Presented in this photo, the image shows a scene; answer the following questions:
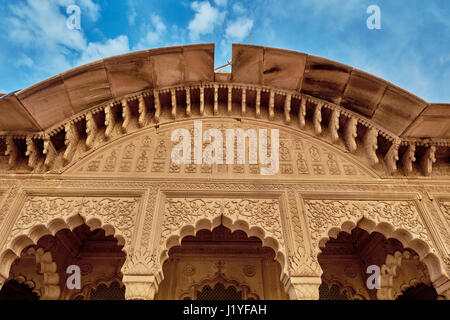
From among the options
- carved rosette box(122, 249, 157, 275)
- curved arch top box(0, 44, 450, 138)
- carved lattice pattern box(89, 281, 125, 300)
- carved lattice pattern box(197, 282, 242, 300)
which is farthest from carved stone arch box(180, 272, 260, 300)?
curved arch top box(0, 44, 450, 138)

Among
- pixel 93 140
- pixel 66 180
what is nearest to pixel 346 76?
pixel 93 140

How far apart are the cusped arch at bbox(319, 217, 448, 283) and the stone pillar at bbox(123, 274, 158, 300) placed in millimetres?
2086

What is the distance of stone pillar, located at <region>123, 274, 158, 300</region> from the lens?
344 cm

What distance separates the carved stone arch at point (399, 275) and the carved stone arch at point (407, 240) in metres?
1.09

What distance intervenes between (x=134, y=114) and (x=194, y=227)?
2.28m

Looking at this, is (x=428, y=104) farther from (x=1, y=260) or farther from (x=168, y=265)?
(x=1, y=260)

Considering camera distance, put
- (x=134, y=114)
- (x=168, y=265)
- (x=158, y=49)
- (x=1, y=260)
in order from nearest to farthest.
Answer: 1. (x=1, y=260)
2. (x=158, y=49)
3. (x=134, y=114)
4. (x=168, y=265)

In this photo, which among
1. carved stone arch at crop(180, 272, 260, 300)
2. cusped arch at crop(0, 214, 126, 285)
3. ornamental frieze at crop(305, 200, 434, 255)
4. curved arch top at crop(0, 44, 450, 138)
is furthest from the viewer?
carved stone arch at crop(180, 272, 260, 300)

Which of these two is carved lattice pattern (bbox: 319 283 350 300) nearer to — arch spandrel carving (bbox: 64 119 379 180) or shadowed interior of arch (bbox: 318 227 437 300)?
shadowed interior of arch (bbox: 318 227 437 300)

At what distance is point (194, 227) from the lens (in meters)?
4.08

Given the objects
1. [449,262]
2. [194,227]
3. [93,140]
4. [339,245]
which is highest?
[93,140]

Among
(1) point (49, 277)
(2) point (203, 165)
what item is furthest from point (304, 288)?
(1) point (49, 277)

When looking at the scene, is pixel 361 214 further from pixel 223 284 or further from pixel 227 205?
pixel 223 284

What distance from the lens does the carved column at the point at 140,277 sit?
347 cm
